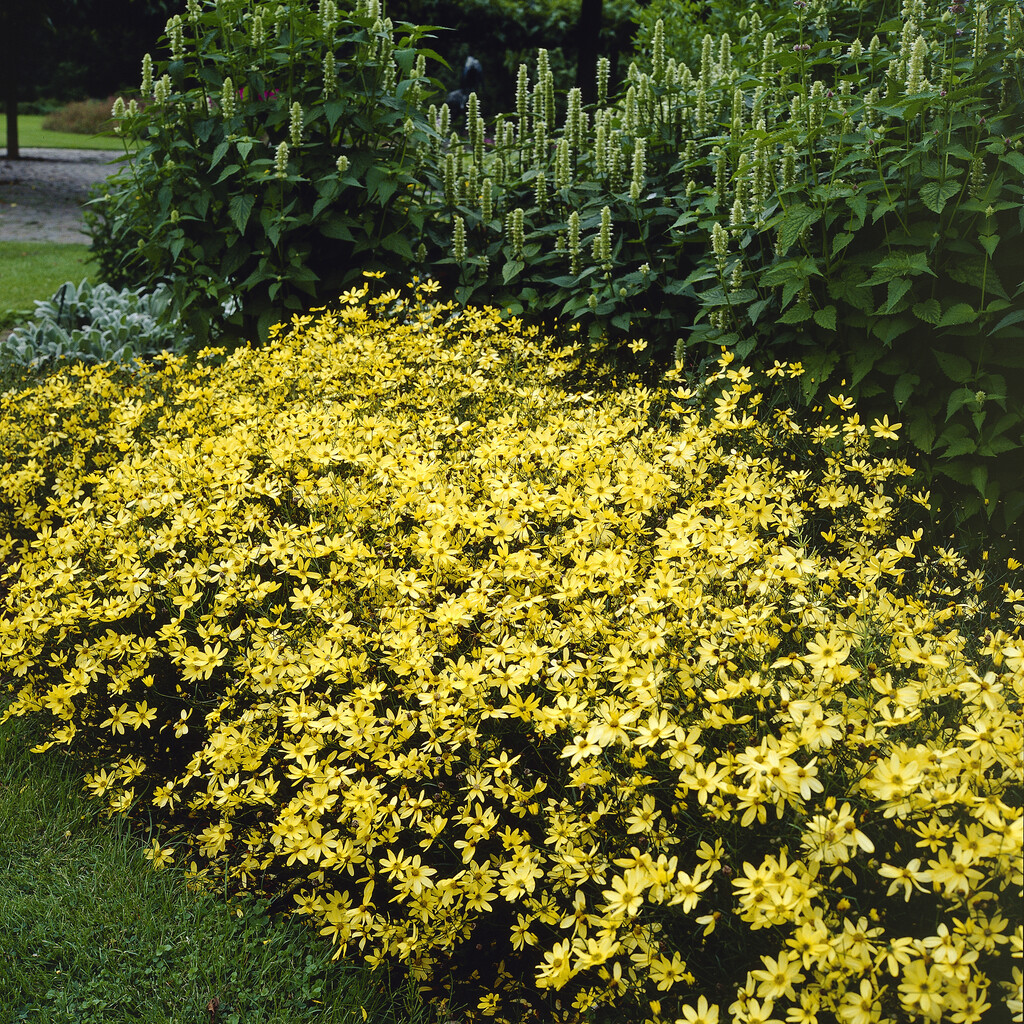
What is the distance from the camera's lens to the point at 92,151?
2222 centimetres

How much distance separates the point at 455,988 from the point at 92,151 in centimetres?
2474

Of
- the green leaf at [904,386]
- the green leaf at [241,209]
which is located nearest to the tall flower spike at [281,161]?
the green leaf at [241,209]

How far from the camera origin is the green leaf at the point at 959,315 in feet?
9.68

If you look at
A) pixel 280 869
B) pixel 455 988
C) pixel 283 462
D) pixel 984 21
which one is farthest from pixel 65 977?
pixel 984 21

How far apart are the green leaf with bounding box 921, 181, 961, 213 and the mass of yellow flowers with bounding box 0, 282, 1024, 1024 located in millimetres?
757

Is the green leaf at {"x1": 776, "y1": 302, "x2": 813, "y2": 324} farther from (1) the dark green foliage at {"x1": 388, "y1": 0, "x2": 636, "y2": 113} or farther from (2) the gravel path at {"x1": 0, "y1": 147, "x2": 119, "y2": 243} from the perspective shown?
(1) the dark green foliage at {"x1": 388, "y1": 0, "x2": 636, "y2": 113}

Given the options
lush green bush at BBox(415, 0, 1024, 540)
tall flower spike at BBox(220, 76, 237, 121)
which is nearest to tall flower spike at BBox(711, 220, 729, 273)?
lush green bush at BBox(415, 0, 1024, 540)

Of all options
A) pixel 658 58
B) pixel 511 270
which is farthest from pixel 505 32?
pixel 511 270

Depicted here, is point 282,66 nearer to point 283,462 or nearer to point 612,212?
point 612,212

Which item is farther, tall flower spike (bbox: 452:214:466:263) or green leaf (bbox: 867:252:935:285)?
tall flower spike (bbox: 452:214:466:263)

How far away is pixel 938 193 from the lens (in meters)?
3.03

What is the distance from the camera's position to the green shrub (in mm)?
5527

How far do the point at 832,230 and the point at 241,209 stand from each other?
9.18 ft

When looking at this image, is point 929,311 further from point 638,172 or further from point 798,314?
point 638,172
